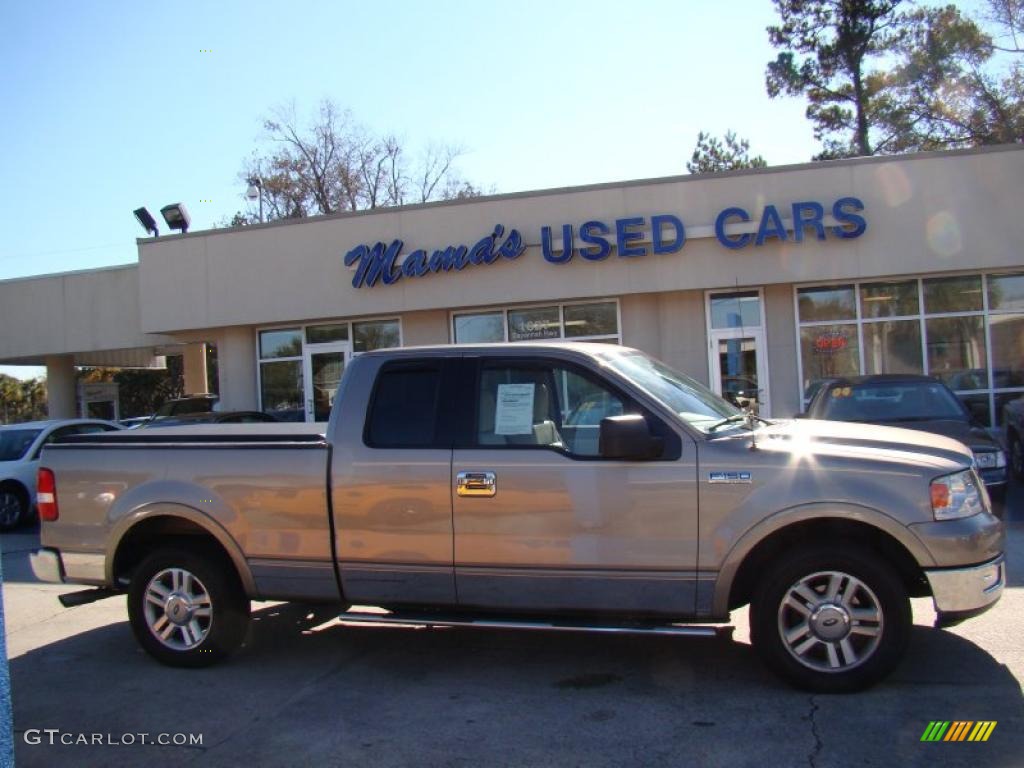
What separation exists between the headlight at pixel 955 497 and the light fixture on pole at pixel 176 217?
18.5 m

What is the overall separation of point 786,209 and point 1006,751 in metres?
12.5

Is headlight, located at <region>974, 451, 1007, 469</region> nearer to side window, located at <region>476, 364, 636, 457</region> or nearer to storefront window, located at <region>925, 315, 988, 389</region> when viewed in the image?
side window, located at <region>476, 364, 636, 457</region>

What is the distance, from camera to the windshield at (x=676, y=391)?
490 cm

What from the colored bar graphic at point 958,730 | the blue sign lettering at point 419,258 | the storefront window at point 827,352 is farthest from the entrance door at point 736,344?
the colored bar graphic at point 958,730

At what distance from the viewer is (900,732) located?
404 centimetres

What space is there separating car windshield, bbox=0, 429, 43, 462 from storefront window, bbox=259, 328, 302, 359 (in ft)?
19.2

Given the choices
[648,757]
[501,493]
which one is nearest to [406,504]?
[501,493]

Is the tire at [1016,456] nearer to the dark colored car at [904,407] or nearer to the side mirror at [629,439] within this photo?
the dark colored car at [904,407]

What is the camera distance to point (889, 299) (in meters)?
15.5

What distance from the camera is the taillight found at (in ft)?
18.7

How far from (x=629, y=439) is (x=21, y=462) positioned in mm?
11741

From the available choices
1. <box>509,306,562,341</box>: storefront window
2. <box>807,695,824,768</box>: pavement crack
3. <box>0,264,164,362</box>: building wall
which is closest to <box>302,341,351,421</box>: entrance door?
<box>509,306,562,341</box>: storefront window

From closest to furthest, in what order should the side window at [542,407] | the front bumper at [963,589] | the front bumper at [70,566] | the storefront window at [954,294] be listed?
the front bumper at [963,589] < the side window at [542,407] < the front bumper at [70,566] < the storefront window at [954,294]

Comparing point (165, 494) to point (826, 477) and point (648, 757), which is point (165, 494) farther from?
point (826, 477)
